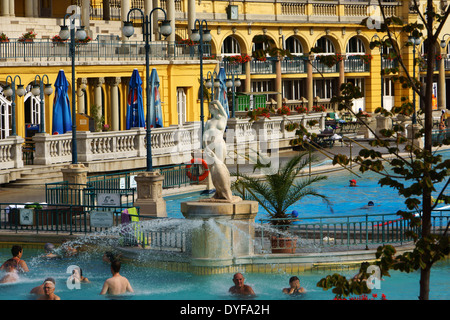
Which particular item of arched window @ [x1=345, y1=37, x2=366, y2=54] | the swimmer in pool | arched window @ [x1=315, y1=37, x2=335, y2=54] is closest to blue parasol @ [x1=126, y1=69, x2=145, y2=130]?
the swimmer in pool

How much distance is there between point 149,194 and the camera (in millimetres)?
24719

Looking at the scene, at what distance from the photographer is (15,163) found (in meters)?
32.2

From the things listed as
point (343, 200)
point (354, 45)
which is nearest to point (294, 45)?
point (354, 45)

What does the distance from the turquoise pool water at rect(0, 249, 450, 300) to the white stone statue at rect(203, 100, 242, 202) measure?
A: 159 cm

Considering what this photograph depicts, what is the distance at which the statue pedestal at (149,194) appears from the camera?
969 inches

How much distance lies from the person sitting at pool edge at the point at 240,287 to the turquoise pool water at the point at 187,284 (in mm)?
162

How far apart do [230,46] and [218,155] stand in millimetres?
42300

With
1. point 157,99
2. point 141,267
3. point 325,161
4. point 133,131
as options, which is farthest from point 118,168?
point 141,267

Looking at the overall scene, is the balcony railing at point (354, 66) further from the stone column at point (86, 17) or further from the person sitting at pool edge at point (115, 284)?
the person sitting at pool edge at point (115, 284)

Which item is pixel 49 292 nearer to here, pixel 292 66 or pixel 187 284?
pixel 187 284

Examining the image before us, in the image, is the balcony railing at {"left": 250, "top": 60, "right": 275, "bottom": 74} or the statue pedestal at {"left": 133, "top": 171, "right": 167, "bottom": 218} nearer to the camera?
the statue pedestal at {"left": 133, "top": 171, "right": 167, "bottom": 218}

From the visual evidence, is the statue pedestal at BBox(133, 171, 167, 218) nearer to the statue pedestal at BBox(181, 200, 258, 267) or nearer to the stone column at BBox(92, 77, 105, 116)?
the statue pedestal at BBox(181, 200, 258, 267)

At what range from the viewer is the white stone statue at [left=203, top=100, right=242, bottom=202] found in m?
19.5

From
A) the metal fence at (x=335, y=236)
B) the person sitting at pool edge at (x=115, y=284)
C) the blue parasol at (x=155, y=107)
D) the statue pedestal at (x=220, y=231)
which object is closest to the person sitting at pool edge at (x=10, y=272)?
the person sitting at pool edge at (x=115, y=284)
